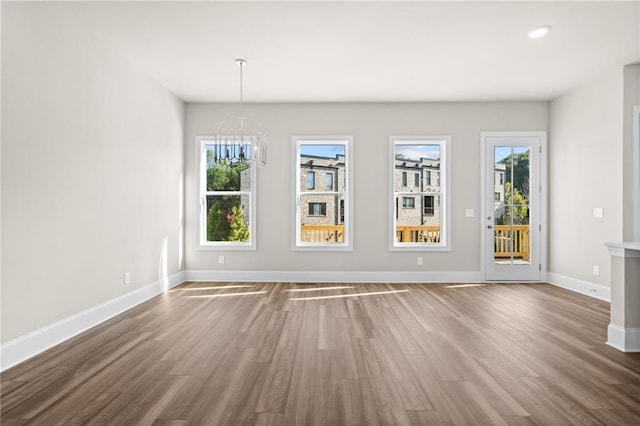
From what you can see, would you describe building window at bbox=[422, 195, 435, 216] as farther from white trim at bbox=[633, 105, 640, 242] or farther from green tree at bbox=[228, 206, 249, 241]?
green tree at bbox=[228, 206, 249, 241]

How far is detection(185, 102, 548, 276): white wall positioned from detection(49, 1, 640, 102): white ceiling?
54cm

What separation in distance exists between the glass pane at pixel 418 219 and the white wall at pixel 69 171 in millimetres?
3843

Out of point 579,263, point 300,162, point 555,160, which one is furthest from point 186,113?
point 579,263

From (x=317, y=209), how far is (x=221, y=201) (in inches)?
64.7

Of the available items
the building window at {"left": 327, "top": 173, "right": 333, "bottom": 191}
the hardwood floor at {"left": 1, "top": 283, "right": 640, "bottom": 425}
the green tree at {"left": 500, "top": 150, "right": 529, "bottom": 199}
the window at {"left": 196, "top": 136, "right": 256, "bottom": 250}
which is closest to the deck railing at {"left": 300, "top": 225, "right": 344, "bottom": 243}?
the building window at {"left": 327, "top": 173, "right": 333, "bottom": 191}

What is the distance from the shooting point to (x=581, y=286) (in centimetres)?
532

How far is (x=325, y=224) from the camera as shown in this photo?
20.9 ft

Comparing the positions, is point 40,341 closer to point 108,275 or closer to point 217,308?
point 108,275

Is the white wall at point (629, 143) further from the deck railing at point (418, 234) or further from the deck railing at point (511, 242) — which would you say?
the deck railing at point (418, 234)

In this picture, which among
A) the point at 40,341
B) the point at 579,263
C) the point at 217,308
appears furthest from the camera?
the point at 579,263

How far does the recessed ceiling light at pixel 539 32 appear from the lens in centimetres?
372

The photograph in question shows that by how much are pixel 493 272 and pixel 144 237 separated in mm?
5337

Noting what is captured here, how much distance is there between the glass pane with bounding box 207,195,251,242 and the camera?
6336 millimetres

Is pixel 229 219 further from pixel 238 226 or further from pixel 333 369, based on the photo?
pixel 333 369
